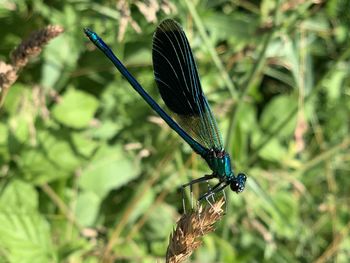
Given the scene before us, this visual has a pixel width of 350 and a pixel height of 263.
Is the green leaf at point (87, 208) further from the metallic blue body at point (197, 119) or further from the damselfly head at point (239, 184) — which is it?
the damselfly head at point (239, 184)

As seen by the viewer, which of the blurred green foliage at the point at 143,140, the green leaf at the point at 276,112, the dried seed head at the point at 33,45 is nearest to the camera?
the dried seed head at the point at 33,45

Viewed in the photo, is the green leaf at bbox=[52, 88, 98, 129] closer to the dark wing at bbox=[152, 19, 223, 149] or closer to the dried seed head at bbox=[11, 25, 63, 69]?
the dark wing at bbox=[152, 19, 223, 149]

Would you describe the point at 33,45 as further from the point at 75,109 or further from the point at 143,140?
the point at 143,140

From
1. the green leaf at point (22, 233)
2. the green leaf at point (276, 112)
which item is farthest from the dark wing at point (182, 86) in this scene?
the green leaf at point (276, 112)

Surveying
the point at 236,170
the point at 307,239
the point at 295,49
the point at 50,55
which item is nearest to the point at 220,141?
the point at 236,170

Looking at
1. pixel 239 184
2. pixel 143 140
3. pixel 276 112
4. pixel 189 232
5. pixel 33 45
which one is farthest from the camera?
pixel 276 112

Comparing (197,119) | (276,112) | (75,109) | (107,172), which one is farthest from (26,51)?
(276,112)
